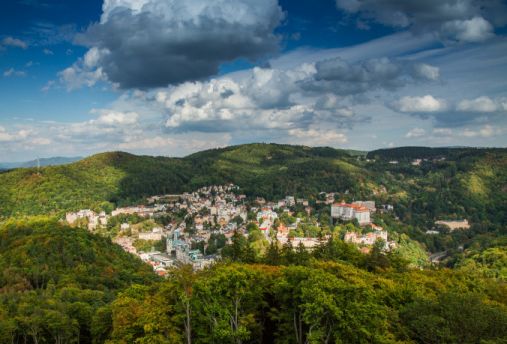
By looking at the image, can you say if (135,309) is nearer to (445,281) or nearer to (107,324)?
(107,324)

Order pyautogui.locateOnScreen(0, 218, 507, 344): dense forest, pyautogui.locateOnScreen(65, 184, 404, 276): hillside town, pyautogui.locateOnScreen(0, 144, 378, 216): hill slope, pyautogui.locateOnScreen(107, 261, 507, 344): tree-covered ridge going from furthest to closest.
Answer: pyautogui.locateOnScreen(0, 144, 378, 216): hill slope, pyautogui.locateOnScreen(65, 184, 404, 276): hillside town, pyautogui.locateOnScreen(0, 218, 507, 344): dense forest, pyautogui.locateOnScreen(107, 261, 507, 344): tree-covered ridge

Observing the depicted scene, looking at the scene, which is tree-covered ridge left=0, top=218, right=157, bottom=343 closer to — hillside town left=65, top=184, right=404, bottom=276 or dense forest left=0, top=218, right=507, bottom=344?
dense forest left=0, top=218, right=507, bottom=344

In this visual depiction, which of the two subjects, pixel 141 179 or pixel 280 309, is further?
pixel 141 179

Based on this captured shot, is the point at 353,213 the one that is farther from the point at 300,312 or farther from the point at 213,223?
the point at 300,312

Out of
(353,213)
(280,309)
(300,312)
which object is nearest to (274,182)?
(353,213)

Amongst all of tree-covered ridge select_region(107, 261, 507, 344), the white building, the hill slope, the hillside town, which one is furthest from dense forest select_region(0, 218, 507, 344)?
the hill slope
